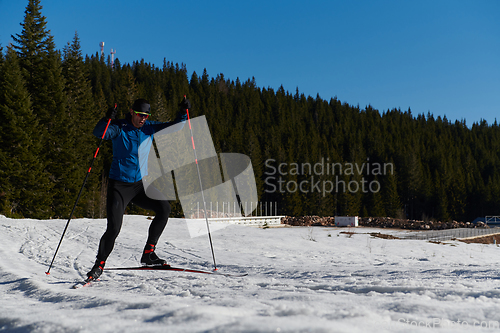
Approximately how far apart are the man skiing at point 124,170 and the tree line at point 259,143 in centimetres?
2463

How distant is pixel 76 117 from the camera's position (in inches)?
1417

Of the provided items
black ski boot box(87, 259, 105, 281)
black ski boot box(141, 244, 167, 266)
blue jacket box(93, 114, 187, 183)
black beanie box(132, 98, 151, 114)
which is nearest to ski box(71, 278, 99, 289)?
black ski boot box(87, 259, 105, 281)

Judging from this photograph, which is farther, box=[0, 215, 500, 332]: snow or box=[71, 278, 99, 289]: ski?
box=[71, 278, 99, 289]: ski

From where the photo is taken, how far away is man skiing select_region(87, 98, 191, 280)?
13.5 feet

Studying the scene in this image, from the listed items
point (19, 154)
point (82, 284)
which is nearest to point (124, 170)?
point (82, 284)

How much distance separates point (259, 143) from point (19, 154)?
56.0 m

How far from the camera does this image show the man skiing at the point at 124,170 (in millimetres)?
4117

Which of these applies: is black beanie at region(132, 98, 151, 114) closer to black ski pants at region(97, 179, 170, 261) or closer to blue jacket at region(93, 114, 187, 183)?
blue jacket at region(93, 114, 187, 183)

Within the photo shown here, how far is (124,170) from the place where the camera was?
4.20 metres

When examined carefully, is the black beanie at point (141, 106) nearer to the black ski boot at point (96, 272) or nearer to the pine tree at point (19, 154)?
the black ski boot at point (96, 272)

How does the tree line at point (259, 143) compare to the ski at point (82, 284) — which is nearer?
the ski at point (82, 284)

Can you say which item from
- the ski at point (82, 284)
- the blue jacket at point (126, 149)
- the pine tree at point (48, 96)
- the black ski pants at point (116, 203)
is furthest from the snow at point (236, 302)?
the pine tree at point (48, 96)

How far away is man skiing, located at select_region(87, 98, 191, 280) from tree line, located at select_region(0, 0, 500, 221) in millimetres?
24626

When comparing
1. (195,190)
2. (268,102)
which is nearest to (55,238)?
(195,190)
